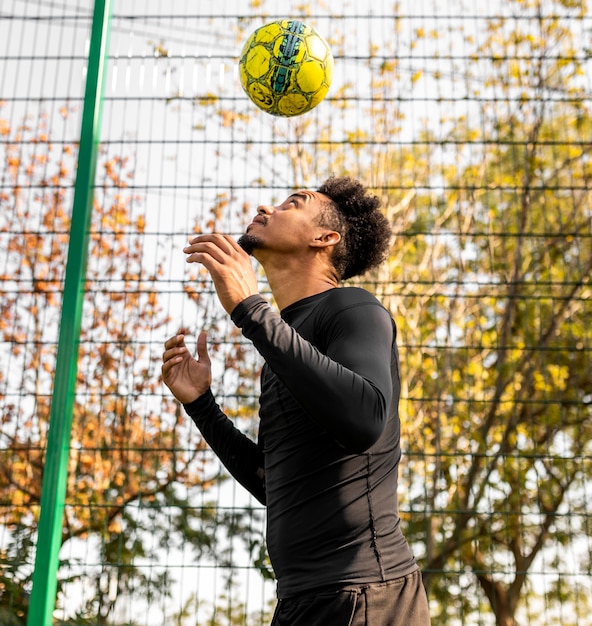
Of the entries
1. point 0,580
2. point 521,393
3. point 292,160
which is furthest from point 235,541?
point 521,393

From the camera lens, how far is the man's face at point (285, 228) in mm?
2039

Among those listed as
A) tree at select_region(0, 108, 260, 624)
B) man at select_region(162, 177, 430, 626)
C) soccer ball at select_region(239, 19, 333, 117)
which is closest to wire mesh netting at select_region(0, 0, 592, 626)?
tree at select_region(0, 108, 260, 624)

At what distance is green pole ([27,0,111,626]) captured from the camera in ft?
9.05

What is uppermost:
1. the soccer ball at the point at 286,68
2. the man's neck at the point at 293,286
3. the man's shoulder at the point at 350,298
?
the soccer ball at the point at 286,68

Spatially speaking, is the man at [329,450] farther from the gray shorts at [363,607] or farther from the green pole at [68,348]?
the green pole at [68,348]

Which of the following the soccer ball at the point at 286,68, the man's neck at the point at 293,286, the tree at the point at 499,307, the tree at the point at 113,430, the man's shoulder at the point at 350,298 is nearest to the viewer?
the man's shoulder at the point at 350,298

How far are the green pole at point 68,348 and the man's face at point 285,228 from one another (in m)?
1.21

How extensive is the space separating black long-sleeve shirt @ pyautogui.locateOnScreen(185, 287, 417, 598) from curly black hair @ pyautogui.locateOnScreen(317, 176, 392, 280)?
384mm

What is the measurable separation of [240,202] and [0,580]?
2019mm

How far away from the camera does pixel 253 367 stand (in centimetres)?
341

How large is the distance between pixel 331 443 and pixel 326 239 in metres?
0.66

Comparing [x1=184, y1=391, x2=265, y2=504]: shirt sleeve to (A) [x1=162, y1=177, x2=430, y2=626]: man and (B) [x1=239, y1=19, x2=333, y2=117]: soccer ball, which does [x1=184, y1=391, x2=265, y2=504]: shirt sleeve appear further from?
(B) [x1=239, y1=19, x2=333, y2=117]: soccer ball

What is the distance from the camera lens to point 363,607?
4.94 ft

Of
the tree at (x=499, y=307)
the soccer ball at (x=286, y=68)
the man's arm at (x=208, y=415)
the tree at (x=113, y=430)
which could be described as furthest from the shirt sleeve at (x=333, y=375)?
the tree at (x=499, y=307)
